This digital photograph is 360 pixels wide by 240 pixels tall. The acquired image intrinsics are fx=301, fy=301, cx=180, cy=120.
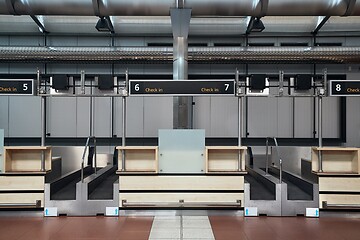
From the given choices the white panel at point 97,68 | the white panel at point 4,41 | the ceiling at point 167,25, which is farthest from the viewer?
the white panel at point 97,68

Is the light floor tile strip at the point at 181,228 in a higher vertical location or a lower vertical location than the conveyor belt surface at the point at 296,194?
lower

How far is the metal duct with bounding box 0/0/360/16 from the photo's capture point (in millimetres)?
6094

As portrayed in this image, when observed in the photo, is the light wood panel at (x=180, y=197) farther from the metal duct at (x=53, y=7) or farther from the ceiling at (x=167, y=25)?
the ceiling at (x=167, y=25)

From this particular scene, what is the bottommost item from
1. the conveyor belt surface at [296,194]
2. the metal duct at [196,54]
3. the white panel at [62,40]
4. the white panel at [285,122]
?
the conveyor belt surface at [296,194]

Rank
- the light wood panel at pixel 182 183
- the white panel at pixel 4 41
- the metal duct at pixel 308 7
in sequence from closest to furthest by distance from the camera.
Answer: the light wood panel at pixel 182 183, the metal duct at pixel 308 7, the white panel at pixel 4 41

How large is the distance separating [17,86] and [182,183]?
3438 mm

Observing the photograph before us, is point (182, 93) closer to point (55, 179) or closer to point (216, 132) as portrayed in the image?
point (55, 179)

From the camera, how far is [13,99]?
9.39 metres

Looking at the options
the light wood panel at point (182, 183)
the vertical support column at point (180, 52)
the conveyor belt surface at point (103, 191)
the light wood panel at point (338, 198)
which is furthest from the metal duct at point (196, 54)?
the light wood panel at point (338, 198)

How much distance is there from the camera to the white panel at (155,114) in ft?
31.2

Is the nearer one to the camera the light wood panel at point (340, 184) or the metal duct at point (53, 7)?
the light wood panel at point (340, 184)

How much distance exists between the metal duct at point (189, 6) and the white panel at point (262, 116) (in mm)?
3605

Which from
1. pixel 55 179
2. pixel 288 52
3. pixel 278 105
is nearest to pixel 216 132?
pixel 278 105

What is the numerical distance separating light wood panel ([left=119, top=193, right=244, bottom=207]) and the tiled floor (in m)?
0.29
